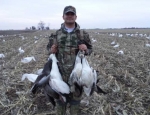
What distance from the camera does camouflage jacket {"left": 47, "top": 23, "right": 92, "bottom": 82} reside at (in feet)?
9.66

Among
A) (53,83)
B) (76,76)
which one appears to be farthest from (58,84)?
(76,76)

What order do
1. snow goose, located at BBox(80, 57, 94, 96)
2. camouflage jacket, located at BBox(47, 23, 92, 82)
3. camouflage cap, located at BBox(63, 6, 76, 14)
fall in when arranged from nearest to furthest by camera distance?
snow goose, located at BBox(80, 57, 94, 96) → camouflage cap, located at BBox(63, 6, 76, 14) → camouflage jacket, located at BBox(47, 23, 92, 82)

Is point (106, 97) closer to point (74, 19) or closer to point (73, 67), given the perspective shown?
point (73, 67)

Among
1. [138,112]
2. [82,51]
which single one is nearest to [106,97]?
[138,112]

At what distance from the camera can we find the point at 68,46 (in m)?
2.97

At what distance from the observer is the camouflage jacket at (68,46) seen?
295 cm

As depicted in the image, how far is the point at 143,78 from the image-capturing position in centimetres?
574

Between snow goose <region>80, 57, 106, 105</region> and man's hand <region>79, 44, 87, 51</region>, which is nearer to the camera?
snow goose <region>80, 57, 106, 105</region>

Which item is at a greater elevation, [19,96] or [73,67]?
[73,67]

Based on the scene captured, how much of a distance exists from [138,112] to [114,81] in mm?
1489

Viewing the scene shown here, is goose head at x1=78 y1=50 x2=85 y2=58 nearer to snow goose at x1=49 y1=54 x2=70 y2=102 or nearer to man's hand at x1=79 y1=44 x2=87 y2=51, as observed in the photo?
man's hand at x1=79 y1=44 x2=87 y2=51

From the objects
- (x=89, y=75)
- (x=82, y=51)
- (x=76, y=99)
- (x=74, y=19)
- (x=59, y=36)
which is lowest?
(x=76, y=99)

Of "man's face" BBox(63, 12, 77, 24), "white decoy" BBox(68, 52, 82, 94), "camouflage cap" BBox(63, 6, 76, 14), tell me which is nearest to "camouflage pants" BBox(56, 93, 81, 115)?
"white decoy" BBox(68, 52, 82, 94)

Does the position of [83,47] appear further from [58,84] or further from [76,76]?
[58,84]
